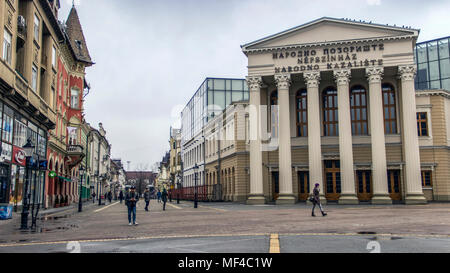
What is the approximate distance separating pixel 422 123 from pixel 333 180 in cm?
1005

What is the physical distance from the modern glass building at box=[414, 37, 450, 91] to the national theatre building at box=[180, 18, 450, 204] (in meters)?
31.1

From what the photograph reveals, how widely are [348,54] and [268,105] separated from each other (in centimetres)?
907

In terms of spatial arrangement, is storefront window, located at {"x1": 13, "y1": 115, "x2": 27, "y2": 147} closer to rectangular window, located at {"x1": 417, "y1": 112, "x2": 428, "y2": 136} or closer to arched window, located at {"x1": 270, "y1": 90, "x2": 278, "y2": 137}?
arched window, located at {"x1": 270, "y1": 90, "x2": 278, "y2": 137}

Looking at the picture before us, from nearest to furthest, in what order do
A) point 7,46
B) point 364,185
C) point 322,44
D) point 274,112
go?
point 7,46 < point 322,44 < point 364,185 < point 274,112

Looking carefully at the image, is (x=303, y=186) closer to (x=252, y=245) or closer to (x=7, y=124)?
(x=7, y=124)

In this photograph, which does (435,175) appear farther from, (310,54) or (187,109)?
(187,109)

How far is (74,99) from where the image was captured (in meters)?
49.1

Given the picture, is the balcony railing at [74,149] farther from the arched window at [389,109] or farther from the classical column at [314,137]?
the arched window at [389,109]

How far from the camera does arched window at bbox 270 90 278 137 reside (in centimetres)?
4228

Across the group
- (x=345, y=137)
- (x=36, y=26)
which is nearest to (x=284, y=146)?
(x=345, y=137)

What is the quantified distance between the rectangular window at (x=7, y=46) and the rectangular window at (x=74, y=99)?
2343 centimetres

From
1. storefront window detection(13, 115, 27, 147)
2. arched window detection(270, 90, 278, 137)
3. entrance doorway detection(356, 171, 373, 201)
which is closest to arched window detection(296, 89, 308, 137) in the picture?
arched window detection(270, 90, 278, 137)
